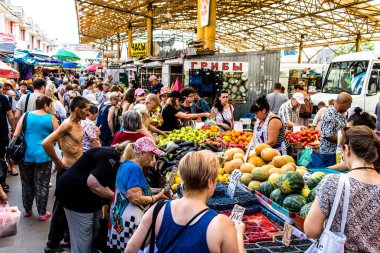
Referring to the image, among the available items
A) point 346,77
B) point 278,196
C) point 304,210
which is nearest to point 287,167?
point 278,196

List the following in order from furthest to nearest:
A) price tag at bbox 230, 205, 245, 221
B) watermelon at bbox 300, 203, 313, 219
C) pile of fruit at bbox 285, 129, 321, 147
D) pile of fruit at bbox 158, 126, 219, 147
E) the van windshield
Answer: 1. the van windshield
2. pile of fruit at bbox 285, 129, 321, 147
3. pile of fruit at bbox 158, 126, 219, 147
4. watermelon at bbox 300, 203, 313, 219
5. price tag at bbox 230, 205, 245, 221

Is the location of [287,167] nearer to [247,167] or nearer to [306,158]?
[247,167]

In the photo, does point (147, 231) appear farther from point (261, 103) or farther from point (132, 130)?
point (261, 103)

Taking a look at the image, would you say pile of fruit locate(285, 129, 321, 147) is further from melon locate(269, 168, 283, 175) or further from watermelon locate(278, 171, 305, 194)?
watermelon locate(278, 171, 305, 194)

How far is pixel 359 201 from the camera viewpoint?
6.25 feet

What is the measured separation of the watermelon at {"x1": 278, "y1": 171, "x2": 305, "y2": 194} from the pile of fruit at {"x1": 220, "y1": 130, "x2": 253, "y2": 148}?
2.57 m

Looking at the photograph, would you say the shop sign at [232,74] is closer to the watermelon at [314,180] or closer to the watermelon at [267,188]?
the watermelon at [267,188]

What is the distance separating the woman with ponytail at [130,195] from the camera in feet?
9.83

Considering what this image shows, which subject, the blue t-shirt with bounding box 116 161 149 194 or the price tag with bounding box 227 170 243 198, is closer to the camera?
the blue t-shirt with bounding box 116 161 149 194

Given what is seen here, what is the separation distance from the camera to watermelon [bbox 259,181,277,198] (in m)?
3.53

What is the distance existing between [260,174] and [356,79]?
9.34m

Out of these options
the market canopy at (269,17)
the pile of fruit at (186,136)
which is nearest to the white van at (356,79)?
the market canopy at (269,17)

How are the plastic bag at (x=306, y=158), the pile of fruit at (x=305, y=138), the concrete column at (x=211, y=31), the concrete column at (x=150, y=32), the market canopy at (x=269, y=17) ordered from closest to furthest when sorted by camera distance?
the plastic bag at (x=306, y=158), the pile of fruit at (x=305, y=138), the concrete column at (x=211, y=31), the market canopy at (x=269, y=17), the concrete column at (x=150, y=32)

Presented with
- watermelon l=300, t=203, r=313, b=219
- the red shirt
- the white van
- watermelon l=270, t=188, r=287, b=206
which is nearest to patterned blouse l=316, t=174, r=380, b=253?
watermelon l=300, t=203, r=313, b=219
